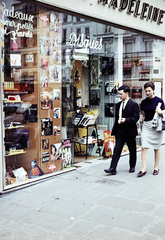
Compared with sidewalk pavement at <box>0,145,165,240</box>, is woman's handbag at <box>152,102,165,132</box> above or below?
above

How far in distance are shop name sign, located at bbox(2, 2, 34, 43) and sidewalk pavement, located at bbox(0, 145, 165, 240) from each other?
2799mm

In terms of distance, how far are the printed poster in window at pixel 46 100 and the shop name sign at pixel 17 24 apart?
45.3 inches

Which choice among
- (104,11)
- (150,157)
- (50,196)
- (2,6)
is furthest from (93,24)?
(50,196)

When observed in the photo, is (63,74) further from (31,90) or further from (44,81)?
(31,90)

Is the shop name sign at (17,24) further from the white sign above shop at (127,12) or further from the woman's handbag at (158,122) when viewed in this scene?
the woman's handbag at (158,122)

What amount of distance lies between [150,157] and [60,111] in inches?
114

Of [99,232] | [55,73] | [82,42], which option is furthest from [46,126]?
[99,232]

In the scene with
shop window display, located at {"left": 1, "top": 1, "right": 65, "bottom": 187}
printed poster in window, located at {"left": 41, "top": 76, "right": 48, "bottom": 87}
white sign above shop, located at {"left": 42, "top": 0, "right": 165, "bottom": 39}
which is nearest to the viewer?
shop window display, located at {"left": 1, "top": 1, "right": 65, "bottom": 187}

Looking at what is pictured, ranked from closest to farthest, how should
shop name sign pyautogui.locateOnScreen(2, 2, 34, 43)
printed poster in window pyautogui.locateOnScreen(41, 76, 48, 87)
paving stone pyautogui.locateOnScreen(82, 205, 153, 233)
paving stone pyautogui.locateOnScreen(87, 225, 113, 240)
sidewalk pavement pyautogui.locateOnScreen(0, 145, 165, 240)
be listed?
paving stone pyautogui.locateOnScreen(87, 225, 113, 240)
sidewalk pavement pyautogui.locateOnScreen(0, 145, 165, 240)
paving stone pyautogui.locateOnScreen(82, 205, 153, 233)
shop name sign pyautogui.locateOnScreen(2, 2, 34, 43)
printed poster in window pyautogui.locateOnScreen(41, 76, 48, 87)

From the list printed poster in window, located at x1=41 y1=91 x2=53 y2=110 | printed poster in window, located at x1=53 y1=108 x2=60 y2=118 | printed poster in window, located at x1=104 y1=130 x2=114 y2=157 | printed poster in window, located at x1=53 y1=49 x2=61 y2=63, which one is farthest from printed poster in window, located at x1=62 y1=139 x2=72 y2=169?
printed poster in window, located at x1=53 y1=49 x2=61 y2=63

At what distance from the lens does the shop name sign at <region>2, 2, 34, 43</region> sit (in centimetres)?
587

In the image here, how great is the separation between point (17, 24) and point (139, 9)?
4211 mm

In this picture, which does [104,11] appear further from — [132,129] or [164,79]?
[164,79]

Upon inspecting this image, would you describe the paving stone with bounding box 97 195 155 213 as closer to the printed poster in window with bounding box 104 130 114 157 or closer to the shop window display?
the shop window display
